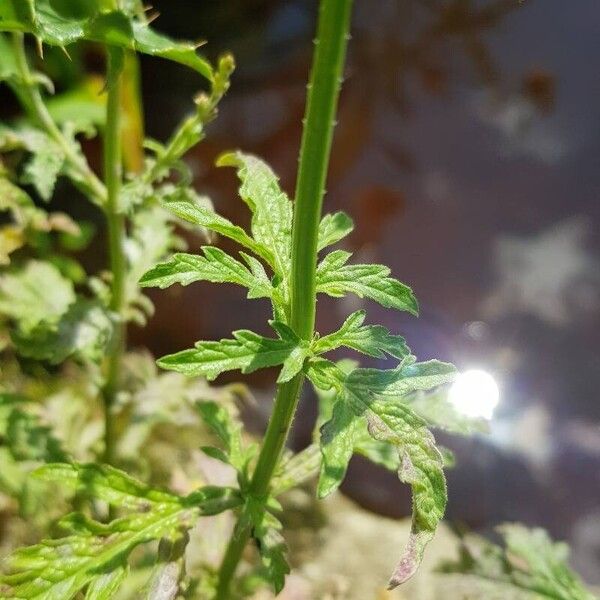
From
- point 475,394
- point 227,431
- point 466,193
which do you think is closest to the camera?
point 227,431

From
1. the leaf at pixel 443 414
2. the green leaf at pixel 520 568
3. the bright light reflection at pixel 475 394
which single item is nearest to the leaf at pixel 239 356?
the leaf at pixel 443 414

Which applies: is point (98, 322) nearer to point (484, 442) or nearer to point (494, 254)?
point (484, 442)

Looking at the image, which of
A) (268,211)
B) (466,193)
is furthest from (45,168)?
(466,193)

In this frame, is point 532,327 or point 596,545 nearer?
point 596,545

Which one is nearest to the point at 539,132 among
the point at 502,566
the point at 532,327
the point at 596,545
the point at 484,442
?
the point at 532,327

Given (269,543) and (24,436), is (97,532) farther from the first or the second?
(24,436)

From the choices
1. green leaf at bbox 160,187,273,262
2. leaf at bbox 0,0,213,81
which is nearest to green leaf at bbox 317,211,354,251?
green leaf at bbox 160,187,273,262
